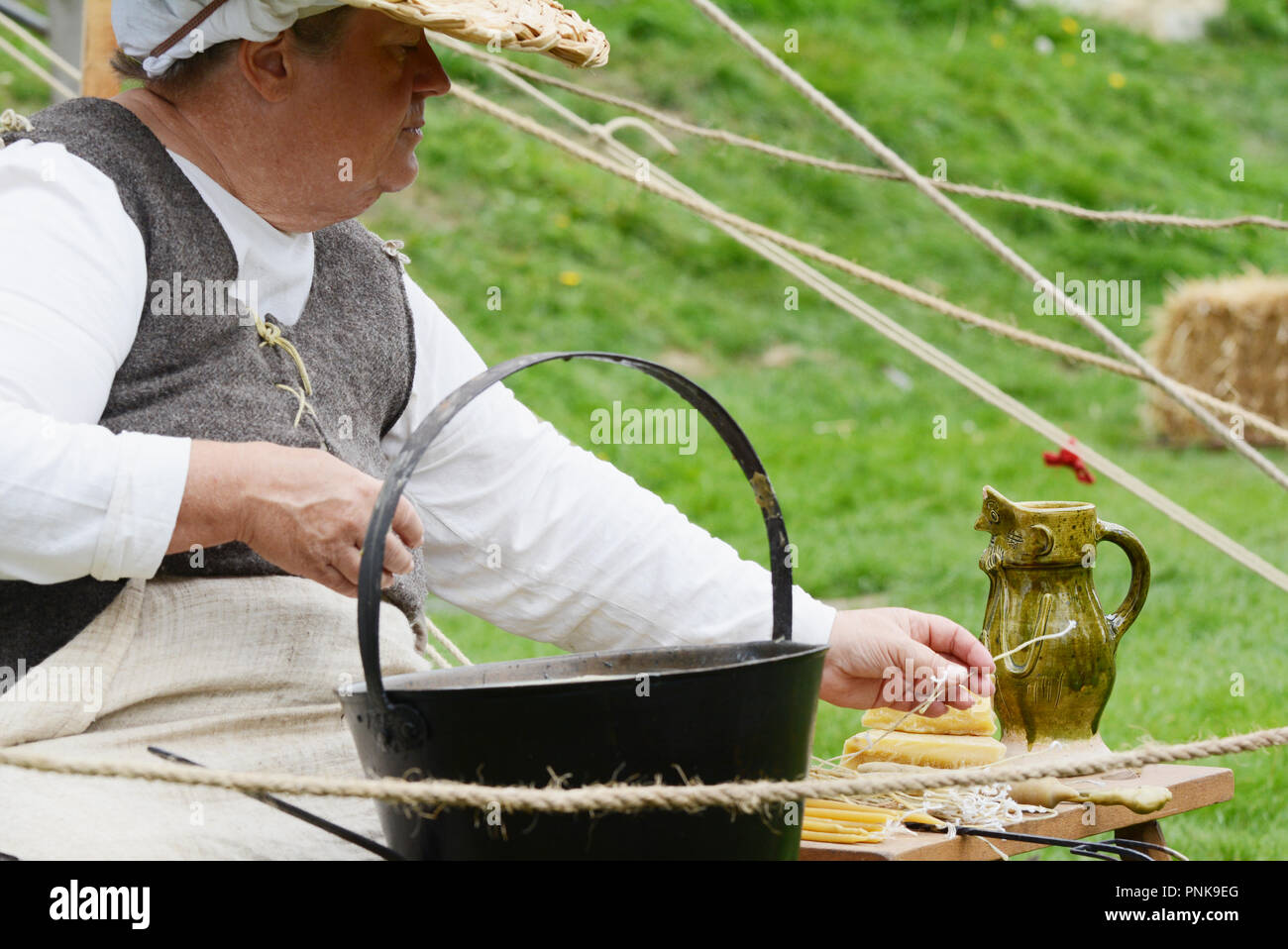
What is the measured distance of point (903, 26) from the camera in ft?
25.4

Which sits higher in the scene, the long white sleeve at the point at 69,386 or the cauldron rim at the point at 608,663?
the long white sleeve at the point at 69,386

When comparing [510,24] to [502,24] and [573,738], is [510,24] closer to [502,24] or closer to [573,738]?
[502,24]

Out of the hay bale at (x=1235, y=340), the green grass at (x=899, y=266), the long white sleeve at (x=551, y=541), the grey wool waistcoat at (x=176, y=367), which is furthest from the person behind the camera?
the hay bale at (x=1235, y=340)

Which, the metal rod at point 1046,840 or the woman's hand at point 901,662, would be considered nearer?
the metal rod at point 1046,840

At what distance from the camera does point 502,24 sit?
1234 mm

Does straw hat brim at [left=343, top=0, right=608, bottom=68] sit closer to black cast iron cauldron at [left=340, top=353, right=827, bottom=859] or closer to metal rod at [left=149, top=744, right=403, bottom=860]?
black cast iron cauldron at [left=340, top=353, right=827, bottom=859]

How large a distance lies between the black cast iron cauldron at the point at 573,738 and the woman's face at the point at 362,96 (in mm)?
398

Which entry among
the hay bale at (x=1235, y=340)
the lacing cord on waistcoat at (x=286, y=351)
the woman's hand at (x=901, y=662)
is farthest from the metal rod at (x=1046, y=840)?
the hay bale at (x=1235, y=340)

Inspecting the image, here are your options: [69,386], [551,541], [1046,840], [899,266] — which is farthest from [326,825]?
[899,266]

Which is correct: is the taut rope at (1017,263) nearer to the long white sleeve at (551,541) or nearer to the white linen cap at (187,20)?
the long white sleeve at (551,541)

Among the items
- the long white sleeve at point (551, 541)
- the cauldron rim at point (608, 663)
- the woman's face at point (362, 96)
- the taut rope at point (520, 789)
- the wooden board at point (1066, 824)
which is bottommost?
the wooden board at point (1066, 824)

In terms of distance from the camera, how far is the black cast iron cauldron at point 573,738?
987 millimetres

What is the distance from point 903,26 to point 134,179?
6983 millimetres
